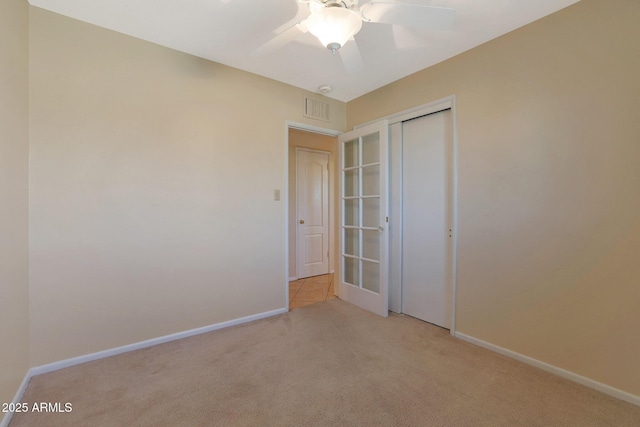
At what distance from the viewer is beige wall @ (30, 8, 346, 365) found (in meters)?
1.89

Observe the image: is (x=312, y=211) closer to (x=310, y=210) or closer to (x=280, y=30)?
(x=310, y=210)

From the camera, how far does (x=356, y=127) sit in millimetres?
3342

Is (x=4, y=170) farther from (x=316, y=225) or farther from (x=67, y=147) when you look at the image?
(x=316, y=225)

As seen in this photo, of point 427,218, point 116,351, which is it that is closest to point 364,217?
point 427,218

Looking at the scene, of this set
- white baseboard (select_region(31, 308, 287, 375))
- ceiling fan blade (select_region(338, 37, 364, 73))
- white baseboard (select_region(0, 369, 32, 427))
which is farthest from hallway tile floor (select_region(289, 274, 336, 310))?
ceiling fan blade (select_region(338, 37, 364, 73))

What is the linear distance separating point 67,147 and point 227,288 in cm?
163

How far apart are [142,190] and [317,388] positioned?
1948mm

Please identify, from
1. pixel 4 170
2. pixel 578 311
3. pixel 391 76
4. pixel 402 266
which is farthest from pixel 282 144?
pixel 578 311

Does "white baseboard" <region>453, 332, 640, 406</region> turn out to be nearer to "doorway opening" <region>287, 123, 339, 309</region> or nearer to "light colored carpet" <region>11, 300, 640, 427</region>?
"light colored carpet" <region>11, 300, 640, 427</region>

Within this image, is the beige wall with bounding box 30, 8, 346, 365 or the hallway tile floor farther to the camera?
the hallway tile floor

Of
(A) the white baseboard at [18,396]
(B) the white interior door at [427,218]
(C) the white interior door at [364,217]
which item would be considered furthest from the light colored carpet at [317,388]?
(C) the white interior door at [364,217]

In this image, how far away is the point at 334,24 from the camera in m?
1.37

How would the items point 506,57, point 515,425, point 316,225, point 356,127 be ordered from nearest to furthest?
point 515,425
point 506,57
point 356,127
point 316,225

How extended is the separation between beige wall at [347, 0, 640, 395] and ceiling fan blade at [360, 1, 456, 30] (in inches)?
39.9
